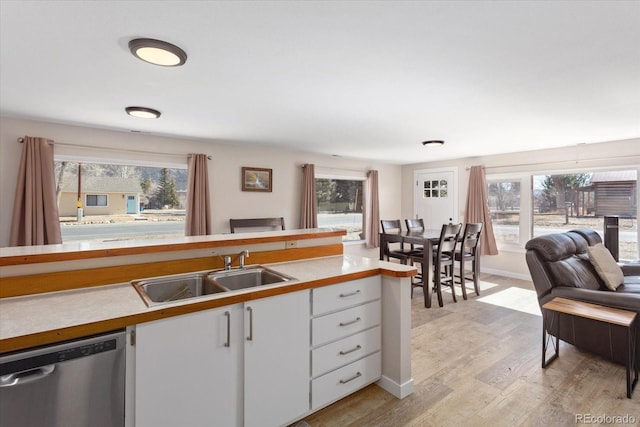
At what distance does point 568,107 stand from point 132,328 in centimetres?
377

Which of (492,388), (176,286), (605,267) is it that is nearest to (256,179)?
(176,286)

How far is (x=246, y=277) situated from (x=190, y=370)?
0.73 m

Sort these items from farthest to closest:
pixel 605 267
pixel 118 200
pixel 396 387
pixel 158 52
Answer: pixel 118 200 < pixel 605 267 < pixel 396 387 < pixel 158 52

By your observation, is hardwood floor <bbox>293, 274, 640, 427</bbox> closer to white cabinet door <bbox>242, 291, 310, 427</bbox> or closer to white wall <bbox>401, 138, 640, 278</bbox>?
white cabinet door <bbox>242, 291, 310, 427</bbox>

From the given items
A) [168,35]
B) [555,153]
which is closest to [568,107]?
[555,153]

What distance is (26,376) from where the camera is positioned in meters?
1.15

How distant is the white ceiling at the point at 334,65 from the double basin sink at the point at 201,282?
138 centimetres

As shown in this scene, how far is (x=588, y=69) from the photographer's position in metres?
2.15

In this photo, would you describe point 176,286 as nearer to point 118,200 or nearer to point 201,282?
point 201,282

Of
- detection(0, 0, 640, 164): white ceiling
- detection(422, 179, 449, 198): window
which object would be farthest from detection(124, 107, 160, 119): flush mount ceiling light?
detection(422, 179, 449, 198): window

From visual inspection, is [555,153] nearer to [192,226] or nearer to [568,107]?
[568,107]

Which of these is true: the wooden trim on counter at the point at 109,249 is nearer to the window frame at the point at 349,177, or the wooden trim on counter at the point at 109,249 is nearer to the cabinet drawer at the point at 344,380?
the cabinet drawer at the point at 344,380

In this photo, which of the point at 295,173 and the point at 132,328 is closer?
the point at 132,328

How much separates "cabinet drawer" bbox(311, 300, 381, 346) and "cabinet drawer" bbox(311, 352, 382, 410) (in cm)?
22
